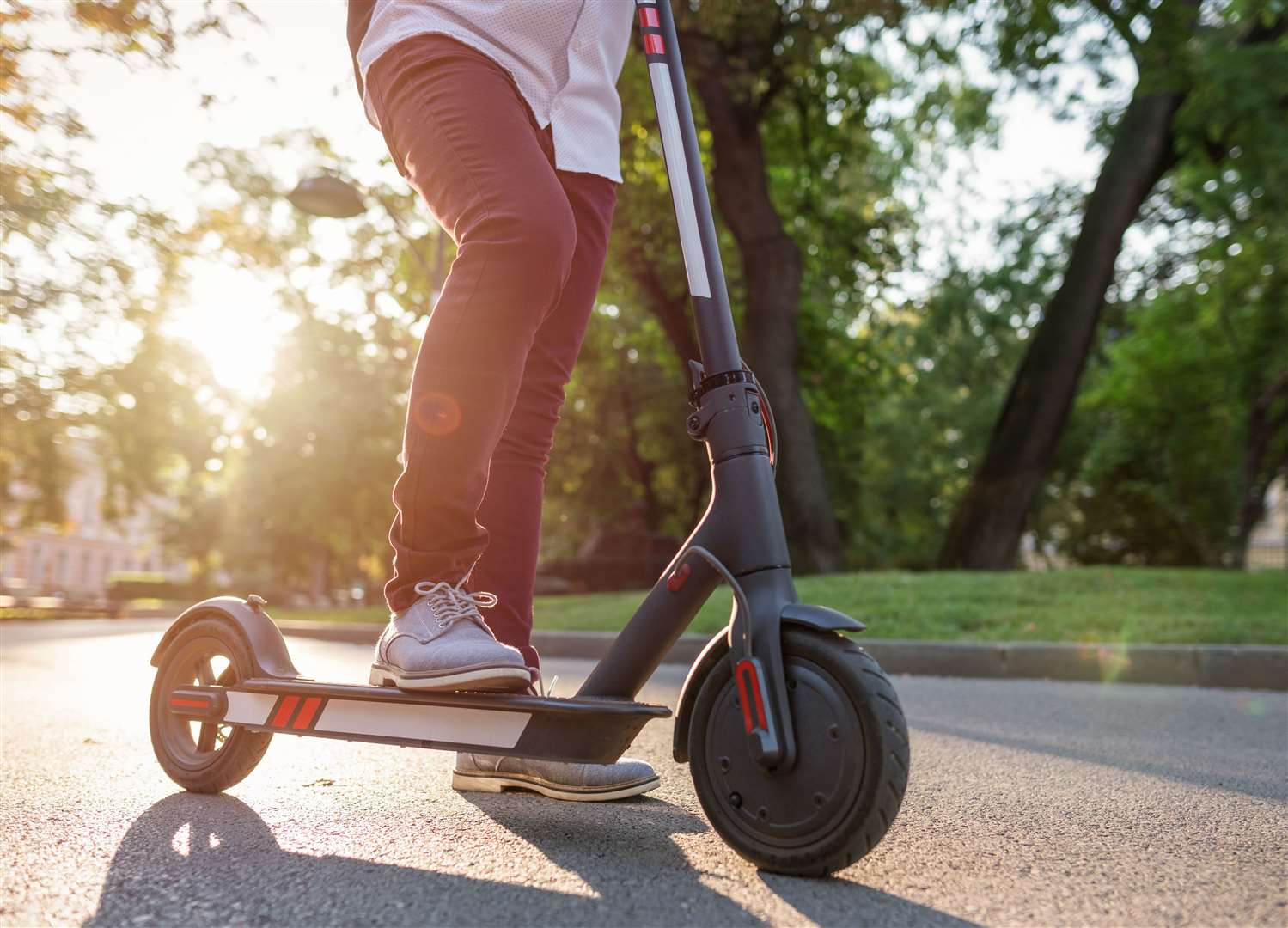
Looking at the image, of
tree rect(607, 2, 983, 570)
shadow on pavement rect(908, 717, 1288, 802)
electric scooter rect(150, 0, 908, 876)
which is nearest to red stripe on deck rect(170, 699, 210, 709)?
electric scooter rect(150, 0, 908, 876)

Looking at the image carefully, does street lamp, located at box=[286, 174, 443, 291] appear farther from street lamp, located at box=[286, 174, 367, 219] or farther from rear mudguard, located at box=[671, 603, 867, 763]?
rear mudguard, located at box=[671, 603, 867, 763]

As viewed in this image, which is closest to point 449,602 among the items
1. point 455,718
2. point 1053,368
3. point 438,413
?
point 455,718

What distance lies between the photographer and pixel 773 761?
1.71 metres

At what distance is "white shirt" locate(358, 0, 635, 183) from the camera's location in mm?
2182

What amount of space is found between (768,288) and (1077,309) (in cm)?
342

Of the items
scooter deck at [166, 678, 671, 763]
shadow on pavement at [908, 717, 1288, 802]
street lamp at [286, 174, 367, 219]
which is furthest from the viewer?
street lamp at [286, 174, 367, 219]

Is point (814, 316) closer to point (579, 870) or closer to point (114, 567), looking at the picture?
point (579, 870)

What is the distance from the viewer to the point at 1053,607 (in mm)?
8172

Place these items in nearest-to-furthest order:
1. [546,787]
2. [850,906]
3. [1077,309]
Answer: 1. [850,906]
2. [546,787]
3. [1077,309]

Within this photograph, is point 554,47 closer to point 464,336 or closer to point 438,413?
point 464,336

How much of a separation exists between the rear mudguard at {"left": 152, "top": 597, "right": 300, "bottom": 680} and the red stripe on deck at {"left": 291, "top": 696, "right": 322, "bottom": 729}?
148 mm

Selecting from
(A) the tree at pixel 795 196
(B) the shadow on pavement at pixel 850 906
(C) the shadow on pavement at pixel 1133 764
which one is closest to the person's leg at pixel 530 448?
(B) the shadow on pavement at pixel 850 906

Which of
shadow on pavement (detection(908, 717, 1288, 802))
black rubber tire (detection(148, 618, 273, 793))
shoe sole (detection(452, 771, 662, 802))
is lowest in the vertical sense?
shadow on pavement (detection(908, 717, 1288, 802))

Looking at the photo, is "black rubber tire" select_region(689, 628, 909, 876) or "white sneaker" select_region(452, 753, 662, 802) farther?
"white sneaker" select_region(452, 753, 662, 802)
